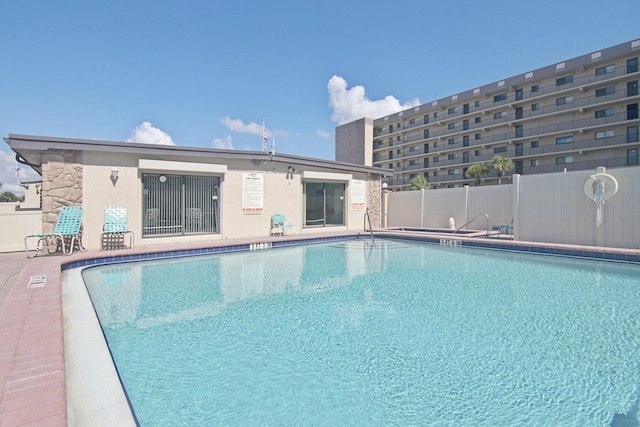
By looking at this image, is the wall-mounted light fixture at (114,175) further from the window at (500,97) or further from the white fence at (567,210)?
the window at (500,97)

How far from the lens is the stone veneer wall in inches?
347

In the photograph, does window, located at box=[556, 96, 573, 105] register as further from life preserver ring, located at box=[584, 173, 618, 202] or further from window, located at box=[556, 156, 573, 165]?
life preserver ring, located at box=[584, 173, 618, 202]

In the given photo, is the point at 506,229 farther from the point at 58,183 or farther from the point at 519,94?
the point at 519,94

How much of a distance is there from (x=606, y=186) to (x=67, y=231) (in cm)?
1501

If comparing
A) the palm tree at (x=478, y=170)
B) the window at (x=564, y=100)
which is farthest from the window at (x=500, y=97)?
the palm tree at (x=478, y=170)

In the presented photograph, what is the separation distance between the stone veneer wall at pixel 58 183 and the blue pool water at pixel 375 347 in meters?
3.29

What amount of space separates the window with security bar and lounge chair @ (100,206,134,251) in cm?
74

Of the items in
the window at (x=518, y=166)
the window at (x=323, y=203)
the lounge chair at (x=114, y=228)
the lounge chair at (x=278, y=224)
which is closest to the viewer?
the lounge chair at (x=114, y=228)

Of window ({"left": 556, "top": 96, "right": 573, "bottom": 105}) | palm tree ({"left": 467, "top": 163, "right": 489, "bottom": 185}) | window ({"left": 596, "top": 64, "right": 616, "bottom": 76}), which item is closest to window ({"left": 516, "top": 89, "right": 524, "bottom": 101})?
window ({"left": 556, "top": 96, "right": 573, "bottom": 105})

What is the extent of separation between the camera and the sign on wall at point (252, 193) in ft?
40.1

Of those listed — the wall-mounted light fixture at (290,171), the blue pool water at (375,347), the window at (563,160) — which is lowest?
the blue pool water at (375,347)

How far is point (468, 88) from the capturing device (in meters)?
43.2

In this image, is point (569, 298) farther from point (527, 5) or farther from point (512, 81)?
Result: point (512, 81)

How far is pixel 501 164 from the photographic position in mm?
36719
